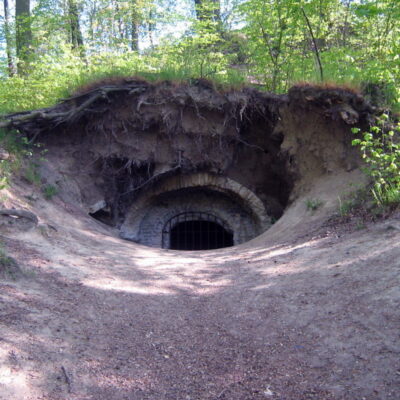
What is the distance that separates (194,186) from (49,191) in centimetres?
Answer: 393

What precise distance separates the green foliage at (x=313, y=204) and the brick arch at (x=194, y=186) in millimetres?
2896

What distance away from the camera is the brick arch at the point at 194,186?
Result: 1011 centimetres

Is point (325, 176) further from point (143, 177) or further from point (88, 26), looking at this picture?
point (88, 26)

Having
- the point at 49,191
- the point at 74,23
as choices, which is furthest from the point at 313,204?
the point at 74,23

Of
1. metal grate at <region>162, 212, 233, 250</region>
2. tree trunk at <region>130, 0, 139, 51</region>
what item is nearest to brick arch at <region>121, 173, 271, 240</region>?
metal grate at <region>162, 212, 233, 250</region>

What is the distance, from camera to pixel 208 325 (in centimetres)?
357

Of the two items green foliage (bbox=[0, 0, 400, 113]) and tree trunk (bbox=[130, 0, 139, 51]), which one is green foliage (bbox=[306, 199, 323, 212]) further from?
tree trunk (bbox=[130, 0, 139, 51])

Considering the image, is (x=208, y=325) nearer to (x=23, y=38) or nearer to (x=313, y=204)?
(x=313, y=204)

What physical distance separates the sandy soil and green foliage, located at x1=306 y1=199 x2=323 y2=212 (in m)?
1.44

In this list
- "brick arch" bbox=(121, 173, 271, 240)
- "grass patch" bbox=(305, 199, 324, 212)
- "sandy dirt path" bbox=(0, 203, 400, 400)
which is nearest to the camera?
"sandy dirt path" bbox=(0, 203, 400, 400)

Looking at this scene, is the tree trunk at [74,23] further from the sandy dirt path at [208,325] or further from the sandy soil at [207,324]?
the sandy dirt path at [208,325]

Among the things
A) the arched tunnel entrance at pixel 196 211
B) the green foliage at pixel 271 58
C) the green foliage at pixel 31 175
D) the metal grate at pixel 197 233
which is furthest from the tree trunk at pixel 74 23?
the green foliage at pixel 31 175

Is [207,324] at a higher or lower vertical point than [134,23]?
lower

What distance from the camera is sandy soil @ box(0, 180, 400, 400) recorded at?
7.98 feet
